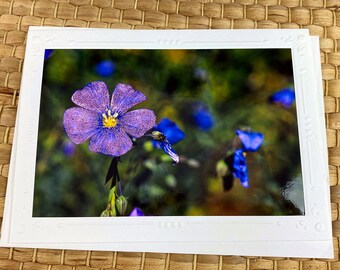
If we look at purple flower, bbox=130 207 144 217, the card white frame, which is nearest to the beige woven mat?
the card white frame

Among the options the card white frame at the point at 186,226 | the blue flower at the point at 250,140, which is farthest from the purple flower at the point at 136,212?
the blue flower at the point at 250,140

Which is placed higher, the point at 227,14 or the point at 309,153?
the point at 227,14

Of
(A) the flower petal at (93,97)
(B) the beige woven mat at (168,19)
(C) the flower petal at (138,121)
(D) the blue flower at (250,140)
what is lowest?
(D) the blue flower at (250,140)

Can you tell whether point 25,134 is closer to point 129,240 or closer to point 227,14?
point 129,240

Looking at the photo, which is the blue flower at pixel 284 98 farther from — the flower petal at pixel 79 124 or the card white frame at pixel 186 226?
the flower petal at pixel 79 124

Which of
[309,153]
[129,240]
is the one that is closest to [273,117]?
[309,153]
